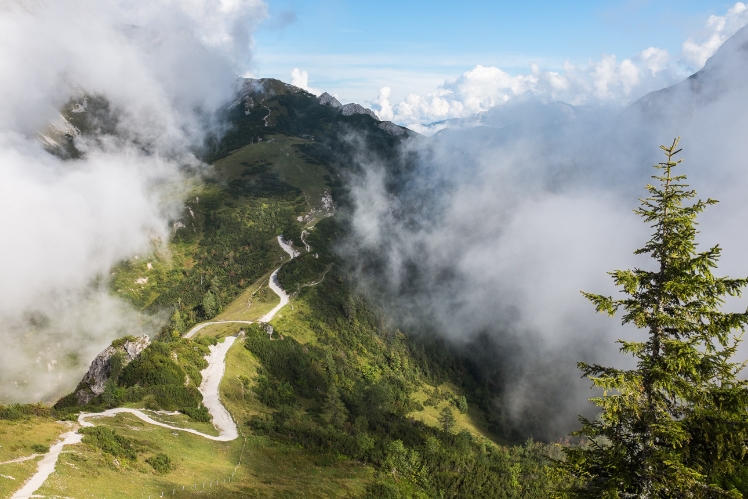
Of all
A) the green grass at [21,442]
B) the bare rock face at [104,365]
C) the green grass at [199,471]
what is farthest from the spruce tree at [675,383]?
the bare rock face at [104,365]

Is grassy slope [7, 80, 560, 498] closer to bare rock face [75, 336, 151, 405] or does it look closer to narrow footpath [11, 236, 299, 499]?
narrow footpath [11, 236, 299, 499]

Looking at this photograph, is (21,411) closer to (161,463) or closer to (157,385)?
(157,385)

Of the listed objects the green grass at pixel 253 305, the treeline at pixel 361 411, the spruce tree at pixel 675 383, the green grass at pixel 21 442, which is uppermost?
the spruce tree at pixel 675 383

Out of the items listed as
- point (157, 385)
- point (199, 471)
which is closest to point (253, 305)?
point (157, 385)

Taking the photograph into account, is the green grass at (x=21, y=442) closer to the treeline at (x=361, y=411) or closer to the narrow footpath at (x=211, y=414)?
the narrow footpath at (x=211, y=414)

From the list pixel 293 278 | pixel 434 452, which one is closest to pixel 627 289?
pixel 434 452

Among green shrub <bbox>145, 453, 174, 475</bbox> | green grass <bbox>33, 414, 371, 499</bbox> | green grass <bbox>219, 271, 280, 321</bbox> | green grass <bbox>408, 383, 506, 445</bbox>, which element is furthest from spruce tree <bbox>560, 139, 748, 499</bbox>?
green grass <bbox>408, 383, 506, 445</bbox>

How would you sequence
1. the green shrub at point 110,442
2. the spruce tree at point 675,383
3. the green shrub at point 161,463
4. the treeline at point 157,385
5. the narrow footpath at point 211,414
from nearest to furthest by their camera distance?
the spruce tree at point 675,383
the narrow footpath at point 211,414
the green shrub at point 110,442
the green shrub at point 161,463
the treeline at point 157,385
